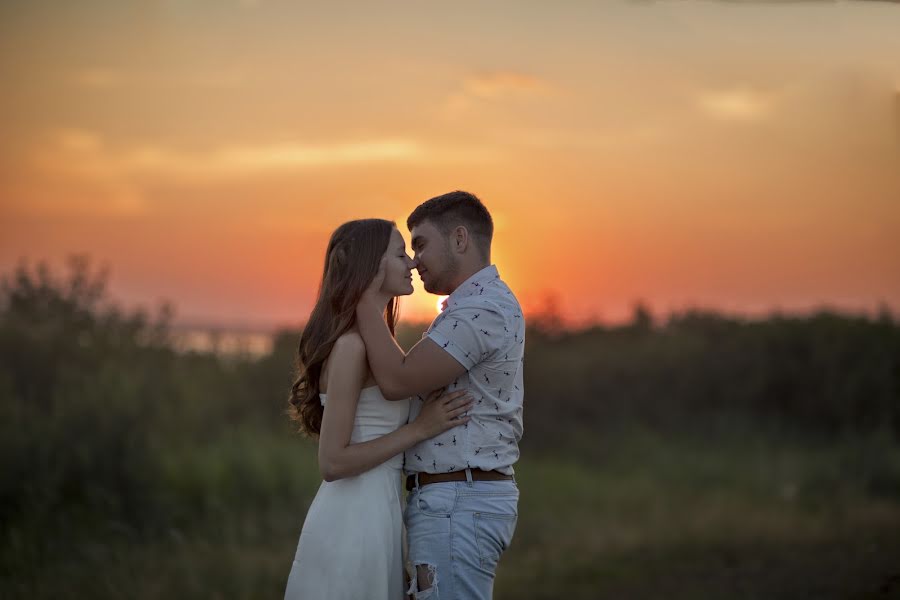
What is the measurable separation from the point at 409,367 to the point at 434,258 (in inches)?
22.2

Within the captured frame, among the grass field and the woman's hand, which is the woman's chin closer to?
the woman's hand

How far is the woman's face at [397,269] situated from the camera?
4.29 meters

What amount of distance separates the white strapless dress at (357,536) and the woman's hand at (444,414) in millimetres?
196

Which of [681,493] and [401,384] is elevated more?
[401,384]

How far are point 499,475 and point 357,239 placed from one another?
3.75 feet

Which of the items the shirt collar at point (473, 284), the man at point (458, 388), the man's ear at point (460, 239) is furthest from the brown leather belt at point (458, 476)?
the man's ear at point (460, 239)

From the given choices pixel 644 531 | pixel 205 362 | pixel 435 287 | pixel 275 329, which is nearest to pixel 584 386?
pixel 275 329

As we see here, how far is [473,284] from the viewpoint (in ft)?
14.2

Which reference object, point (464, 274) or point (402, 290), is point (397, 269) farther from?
point (464, 274)

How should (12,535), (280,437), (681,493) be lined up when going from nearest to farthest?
(12,535)
(681,493)
(280,437)

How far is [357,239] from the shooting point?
14.1ft

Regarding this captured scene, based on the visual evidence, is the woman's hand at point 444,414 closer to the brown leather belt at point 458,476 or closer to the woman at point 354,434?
the woman at point 354,434


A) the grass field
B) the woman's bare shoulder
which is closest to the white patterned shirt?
the woman's bare shoulder

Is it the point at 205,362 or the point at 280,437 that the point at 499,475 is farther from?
the point at 205,362
